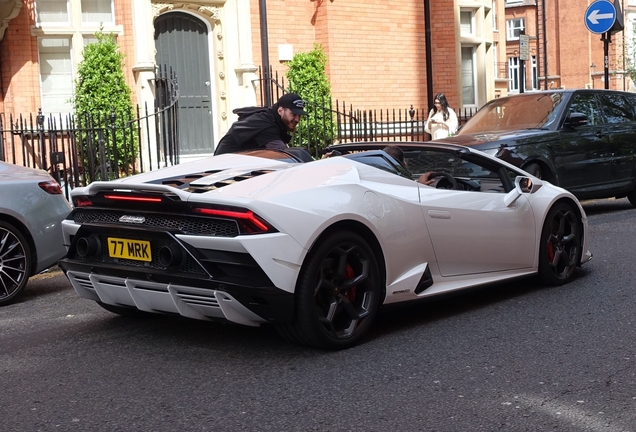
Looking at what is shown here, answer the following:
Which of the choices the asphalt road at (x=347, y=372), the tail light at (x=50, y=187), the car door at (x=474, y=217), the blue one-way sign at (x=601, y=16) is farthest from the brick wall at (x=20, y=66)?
the car door at (x=474, y=217)

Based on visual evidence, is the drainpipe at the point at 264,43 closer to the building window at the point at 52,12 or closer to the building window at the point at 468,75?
the building window at the point at 52,12

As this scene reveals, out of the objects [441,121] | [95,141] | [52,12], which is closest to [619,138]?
[441,121]

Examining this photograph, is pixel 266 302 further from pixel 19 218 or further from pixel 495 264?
Result: pixel 19 218

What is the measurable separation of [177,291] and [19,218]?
287 centimetres

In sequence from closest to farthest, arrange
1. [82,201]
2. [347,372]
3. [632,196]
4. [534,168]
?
1. [347,372]
2. [82,201]
3. [534,168]
4. [632,196]

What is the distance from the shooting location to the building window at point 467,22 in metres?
23.5

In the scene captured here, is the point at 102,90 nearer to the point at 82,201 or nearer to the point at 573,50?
the point at 82,201

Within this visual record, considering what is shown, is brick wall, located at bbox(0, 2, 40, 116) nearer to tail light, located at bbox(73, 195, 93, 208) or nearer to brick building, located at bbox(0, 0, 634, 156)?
brick building, located at bbox(0, 0, 634, 156)

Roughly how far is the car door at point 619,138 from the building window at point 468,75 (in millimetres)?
9867

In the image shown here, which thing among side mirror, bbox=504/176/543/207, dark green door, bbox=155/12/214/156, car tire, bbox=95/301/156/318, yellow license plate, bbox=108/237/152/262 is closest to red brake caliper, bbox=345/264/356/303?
yellow license plate, bbox=108/237/152/262

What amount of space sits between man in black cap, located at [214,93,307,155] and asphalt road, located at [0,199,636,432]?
220cm

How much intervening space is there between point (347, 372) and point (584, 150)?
320 inches

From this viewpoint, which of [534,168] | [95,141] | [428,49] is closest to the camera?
[534,168]

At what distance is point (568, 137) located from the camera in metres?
12.2
